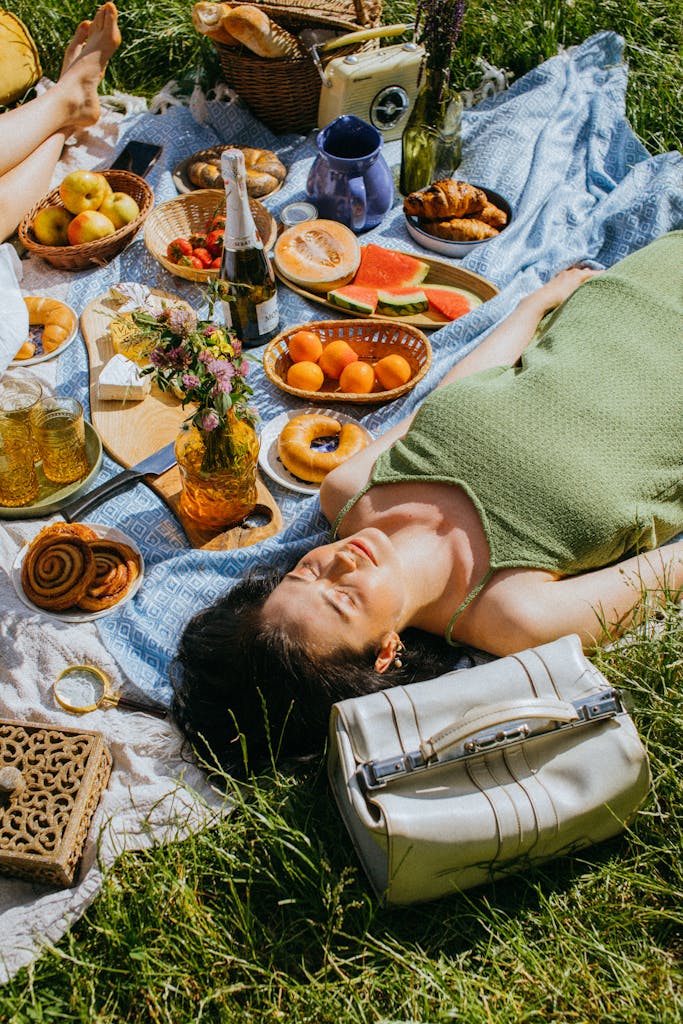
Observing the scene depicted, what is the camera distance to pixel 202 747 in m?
2.77

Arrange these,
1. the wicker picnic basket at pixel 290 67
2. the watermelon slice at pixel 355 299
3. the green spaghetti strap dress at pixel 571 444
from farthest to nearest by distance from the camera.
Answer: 1. the wicker picnic basket at pixel 290 67
2. the watermelon slice at pixel 355 299
3. the green spaghetti strap dress at pixel 571 444

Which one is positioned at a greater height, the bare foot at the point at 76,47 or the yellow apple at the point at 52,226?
the bare foot at the point at 76,47

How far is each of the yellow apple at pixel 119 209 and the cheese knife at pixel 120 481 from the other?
1826 millimetres

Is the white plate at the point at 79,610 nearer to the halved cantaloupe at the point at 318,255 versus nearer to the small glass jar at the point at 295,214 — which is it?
the halved cantaloupe at the point at 318,255

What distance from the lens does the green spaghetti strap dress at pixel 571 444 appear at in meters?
2.95

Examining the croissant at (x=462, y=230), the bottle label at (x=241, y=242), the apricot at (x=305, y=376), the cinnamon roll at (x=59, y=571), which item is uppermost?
the bottle label at (x=241, y=242)

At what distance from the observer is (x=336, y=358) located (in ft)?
12.8

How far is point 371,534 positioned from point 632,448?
1.16 metres

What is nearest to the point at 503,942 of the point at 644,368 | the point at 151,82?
the point at 644,368

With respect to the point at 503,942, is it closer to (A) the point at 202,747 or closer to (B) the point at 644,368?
(A) the point at 202,747

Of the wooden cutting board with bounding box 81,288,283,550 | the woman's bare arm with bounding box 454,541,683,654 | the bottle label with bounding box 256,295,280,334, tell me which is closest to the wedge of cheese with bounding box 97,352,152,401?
the wooden cutting board with bounding box 81,288,283,550

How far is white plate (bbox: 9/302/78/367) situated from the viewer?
4031 mm

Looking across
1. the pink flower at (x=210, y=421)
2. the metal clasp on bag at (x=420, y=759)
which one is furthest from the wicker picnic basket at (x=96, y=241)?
the metal clasp on bag at (x=420, y=759)

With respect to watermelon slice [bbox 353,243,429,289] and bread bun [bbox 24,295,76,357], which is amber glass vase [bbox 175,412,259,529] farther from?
watermelon slice [bbox 353,243,429,289]
